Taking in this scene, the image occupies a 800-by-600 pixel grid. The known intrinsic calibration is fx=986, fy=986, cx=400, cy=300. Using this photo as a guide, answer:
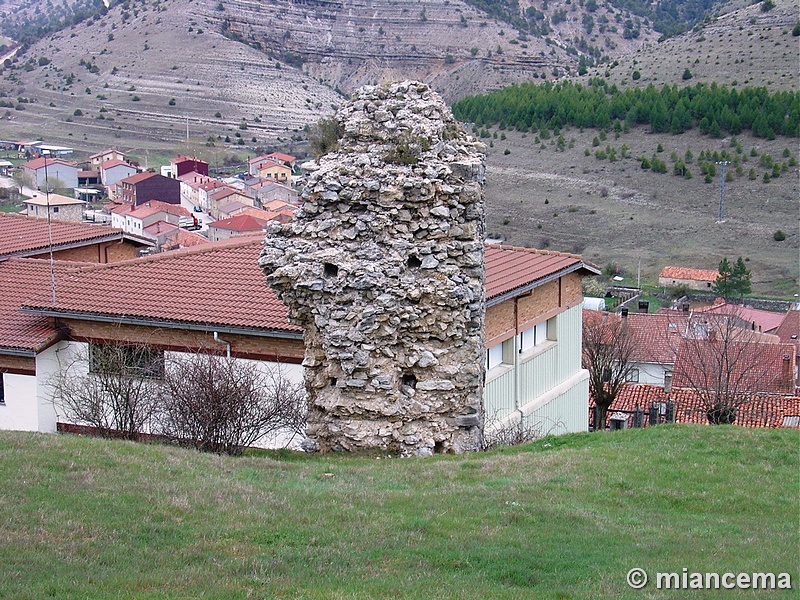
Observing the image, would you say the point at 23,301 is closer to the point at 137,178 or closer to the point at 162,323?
the point at 162,323

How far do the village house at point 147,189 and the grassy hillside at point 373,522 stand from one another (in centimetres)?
6953

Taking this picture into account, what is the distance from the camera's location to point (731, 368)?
2453 centimetres

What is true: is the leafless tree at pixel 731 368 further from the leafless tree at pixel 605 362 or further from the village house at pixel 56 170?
the village house at pixel 56 170

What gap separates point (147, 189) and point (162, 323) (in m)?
65.7

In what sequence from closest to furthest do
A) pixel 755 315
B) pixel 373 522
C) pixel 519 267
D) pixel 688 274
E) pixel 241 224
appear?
1. pixel 373 522
2. pixel 519 267
3. pixel 755 315
4. pixel 688 274
5. pixel 241 224

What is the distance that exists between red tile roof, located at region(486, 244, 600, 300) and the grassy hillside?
8.29m

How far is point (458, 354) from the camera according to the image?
10445mm

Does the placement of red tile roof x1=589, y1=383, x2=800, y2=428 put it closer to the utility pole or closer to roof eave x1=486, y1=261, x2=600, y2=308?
roof eave x1=486, y1=261, x2=600, y2=308

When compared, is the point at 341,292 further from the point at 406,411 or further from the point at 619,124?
the point at 619,124

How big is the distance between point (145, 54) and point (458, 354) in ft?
394

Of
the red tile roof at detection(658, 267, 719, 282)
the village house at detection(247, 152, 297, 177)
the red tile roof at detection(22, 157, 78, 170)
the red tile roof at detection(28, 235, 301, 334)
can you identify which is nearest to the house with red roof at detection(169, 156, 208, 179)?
the village house at detection(247, 152, 297, 177)

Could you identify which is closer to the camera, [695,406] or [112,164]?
[695,406]

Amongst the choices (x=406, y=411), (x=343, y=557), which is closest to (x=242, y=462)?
(x=406, y=411)

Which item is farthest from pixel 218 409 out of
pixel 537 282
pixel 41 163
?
pixel 41 163
